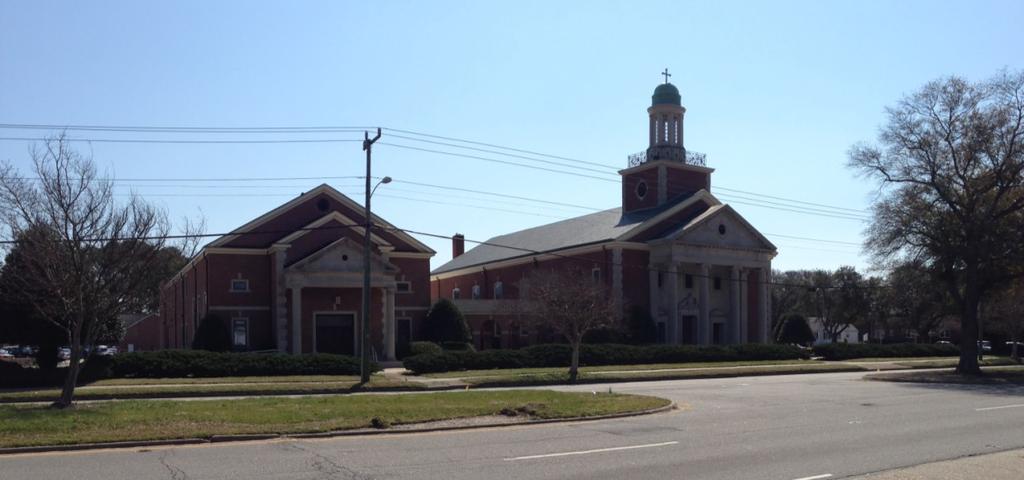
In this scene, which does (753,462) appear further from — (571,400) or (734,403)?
(734,403)

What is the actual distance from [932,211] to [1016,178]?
10.9 feet

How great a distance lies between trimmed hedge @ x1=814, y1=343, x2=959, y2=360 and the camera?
2147 inches

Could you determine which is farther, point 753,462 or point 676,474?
point 753,462

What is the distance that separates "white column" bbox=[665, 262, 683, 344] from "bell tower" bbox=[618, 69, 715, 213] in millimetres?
6366

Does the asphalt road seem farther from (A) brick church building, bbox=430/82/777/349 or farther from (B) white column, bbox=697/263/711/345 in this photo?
(B) white column, bbox=697/263/711/345

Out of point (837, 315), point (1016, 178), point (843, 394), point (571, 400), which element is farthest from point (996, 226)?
point (837, 315)

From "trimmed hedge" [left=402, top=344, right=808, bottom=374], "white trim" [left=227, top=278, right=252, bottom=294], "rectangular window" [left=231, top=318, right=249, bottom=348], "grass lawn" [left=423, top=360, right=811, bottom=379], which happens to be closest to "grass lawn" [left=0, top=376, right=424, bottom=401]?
"grass lawn" [left=423, top=360, right=811, bottom=379]

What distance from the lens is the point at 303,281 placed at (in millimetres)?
46562

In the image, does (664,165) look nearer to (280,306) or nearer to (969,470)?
(280,306)

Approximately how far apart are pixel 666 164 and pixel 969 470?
50023mm

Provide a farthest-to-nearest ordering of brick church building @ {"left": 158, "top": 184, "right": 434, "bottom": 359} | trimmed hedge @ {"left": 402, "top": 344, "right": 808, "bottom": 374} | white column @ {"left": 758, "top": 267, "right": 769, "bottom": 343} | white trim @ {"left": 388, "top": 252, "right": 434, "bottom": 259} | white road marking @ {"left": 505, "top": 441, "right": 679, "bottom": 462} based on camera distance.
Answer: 1. white column @ {"left": 758, "top": 267, "right": 769, "bottom": 343}
2. white trim @ {"left": 388, "top": 252, "right": 434, "bottom": 259}
3. brick church building @ {"left": 158, "top": 184, "right": 434, "bottom": 359}
4. trimmed hedge @ {"left": 402, "top": 344, "right": 808, "bottom": 374}
5. white road marking @ {"left": 505, "top": 441, "right": 679, "bottom": 462}

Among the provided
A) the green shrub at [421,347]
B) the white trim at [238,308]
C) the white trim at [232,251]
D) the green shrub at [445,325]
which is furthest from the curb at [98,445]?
the green shrub at [445,325]

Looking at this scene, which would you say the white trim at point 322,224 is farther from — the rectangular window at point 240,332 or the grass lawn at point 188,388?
the grass lawn at point 188,388

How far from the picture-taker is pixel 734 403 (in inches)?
934
